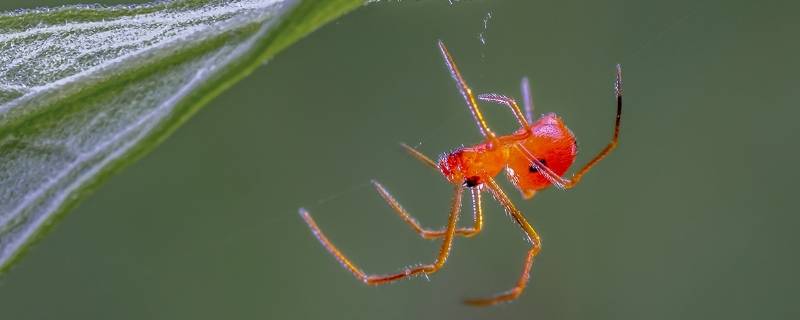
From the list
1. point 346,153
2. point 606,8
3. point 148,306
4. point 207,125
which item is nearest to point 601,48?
point 606,8

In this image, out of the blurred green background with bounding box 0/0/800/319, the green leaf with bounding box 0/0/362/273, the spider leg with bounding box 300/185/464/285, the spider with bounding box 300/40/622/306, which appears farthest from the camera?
the blurred green background with bounding box 0/0/800/319

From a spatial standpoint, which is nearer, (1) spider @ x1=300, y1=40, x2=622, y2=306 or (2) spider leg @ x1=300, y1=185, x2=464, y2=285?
(1) spider @ x1=300, y1=40, x2=622, y2=306

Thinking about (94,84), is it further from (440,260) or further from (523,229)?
(523,229)

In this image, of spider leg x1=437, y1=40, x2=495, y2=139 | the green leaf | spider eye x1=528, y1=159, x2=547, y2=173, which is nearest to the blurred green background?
spider eye x1=528, y1=159, x2=547, y2=173

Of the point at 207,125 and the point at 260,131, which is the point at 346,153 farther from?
the point at 207,125

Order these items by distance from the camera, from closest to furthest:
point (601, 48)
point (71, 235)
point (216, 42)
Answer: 1. point (216, 42)
2. point (601, 48)
3. point (71, 235)

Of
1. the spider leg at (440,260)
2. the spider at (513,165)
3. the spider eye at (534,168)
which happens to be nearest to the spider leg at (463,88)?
the spider at (513,165)

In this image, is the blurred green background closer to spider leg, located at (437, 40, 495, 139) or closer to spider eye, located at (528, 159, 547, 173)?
spider eye, located at (528, 159, 547, 173)

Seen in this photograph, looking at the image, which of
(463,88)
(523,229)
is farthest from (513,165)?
(463,88)
